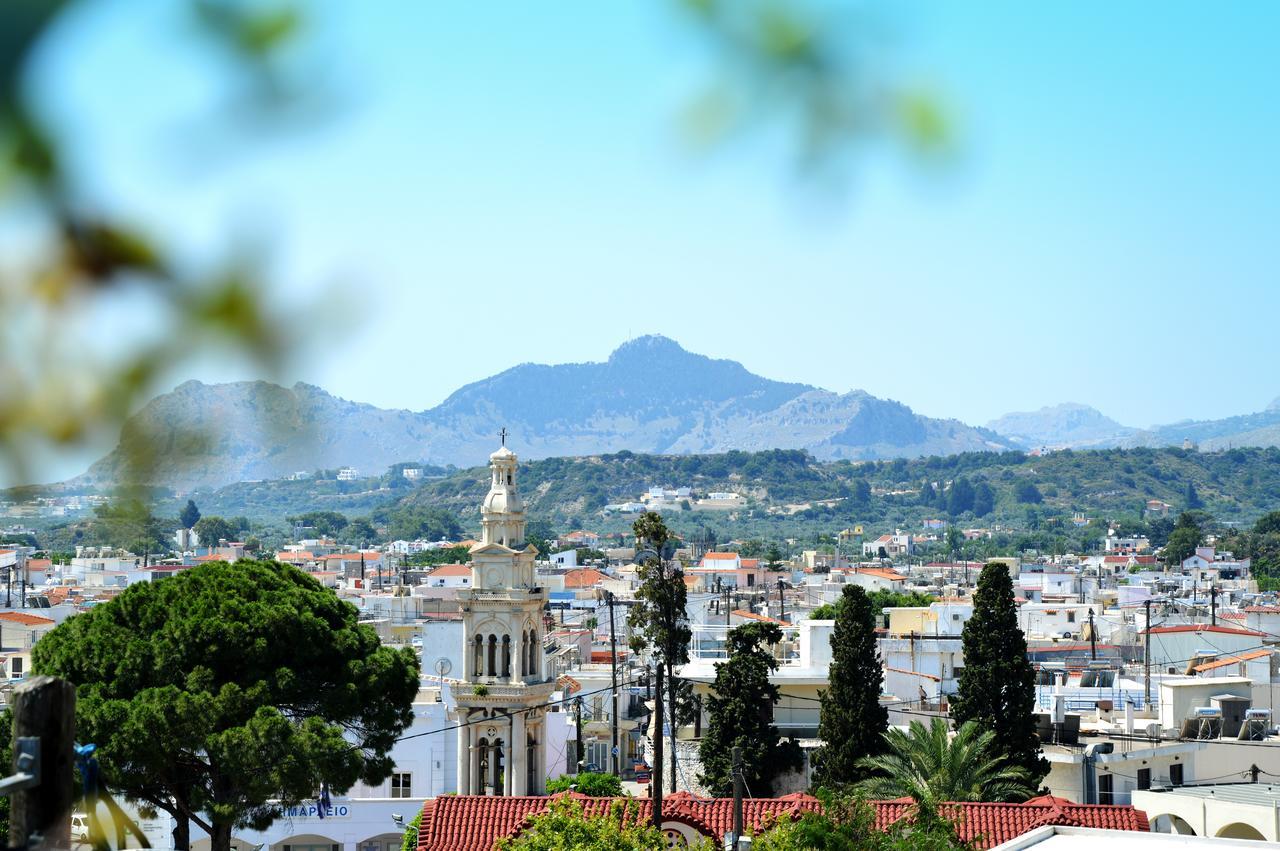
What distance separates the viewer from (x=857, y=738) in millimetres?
22438

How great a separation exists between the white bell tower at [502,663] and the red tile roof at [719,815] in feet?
11.6

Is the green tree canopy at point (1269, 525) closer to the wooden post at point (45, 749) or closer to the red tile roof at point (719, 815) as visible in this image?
the red tile roof at point (719, 815)

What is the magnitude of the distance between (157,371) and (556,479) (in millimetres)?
182066

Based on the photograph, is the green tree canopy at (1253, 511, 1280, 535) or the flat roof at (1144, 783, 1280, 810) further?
the green tree canopy at (1253, 511, 1280, 535)

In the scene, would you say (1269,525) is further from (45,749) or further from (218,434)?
(218,434)

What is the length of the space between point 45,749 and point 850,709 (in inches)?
800

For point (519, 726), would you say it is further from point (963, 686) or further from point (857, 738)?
point (963, 686)

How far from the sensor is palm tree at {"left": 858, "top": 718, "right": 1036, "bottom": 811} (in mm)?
19375

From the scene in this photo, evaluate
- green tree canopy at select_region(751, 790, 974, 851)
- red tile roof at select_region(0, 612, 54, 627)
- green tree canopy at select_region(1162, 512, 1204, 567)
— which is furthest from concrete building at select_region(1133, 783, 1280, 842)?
green tree canopy at select_region(1162, 512, 1204, 567)

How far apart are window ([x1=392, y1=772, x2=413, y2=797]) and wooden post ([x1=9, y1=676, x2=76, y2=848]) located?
74.4 feet

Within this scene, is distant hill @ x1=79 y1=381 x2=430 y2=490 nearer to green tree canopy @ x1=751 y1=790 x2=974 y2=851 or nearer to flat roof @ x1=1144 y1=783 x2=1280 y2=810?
green tree canopy @ x1=751 y1=790 x2=974 y2=851

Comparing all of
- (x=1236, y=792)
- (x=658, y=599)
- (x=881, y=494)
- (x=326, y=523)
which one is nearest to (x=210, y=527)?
(x=1236, y=792)

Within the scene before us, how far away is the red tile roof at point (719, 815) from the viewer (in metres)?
17.0

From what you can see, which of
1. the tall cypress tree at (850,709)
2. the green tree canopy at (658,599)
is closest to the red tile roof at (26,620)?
the green tree canopy at (658,599)
